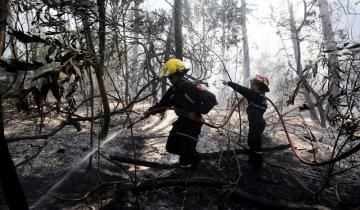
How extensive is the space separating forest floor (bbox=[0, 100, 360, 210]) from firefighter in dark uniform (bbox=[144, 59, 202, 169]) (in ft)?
1.27

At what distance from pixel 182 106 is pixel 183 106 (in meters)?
0.02

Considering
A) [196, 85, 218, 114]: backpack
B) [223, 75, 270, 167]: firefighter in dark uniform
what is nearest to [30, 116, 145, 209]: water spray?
[196, 85, 218, 114]: backpack

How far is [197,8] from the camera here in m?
30.3

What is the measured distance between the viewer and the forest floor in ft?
14.9

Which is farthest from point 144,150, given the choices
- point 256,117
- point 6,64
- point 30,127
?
point 6,64

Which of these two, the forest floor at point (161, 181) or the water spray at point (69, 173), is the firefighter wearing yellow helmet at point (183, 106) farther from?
the water spray at point (69, 173)

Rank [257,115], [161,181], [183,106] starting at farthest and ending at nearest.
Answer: [257,115], [183,106], [161,181]

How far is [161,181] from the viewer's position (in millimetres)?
4930

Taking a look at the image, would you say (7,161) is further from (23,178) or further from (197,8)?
(197,8)

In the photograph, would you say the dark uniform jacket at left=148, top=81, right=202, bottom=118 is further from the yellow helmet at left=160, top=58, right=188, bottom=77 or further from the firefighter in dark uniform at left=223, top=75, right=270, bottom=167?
the firefighter in dark uniform at left=223, top=75, right=270, bottom=167

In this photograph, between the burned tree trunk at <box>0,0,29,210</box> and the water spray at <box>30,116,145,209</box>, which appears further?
the water spray at <box>30,116,145,209</box>

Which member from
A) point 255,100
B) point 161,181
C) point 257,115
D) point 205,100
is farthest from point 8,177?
point 257,115

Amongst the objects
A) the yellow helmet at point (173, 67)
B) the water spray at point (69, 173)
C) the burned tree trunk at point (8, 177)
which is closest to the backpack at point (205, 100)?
the yellow helmet at point (173, 67)

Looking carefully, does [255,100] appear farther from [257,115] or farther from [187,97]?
[187,97]
